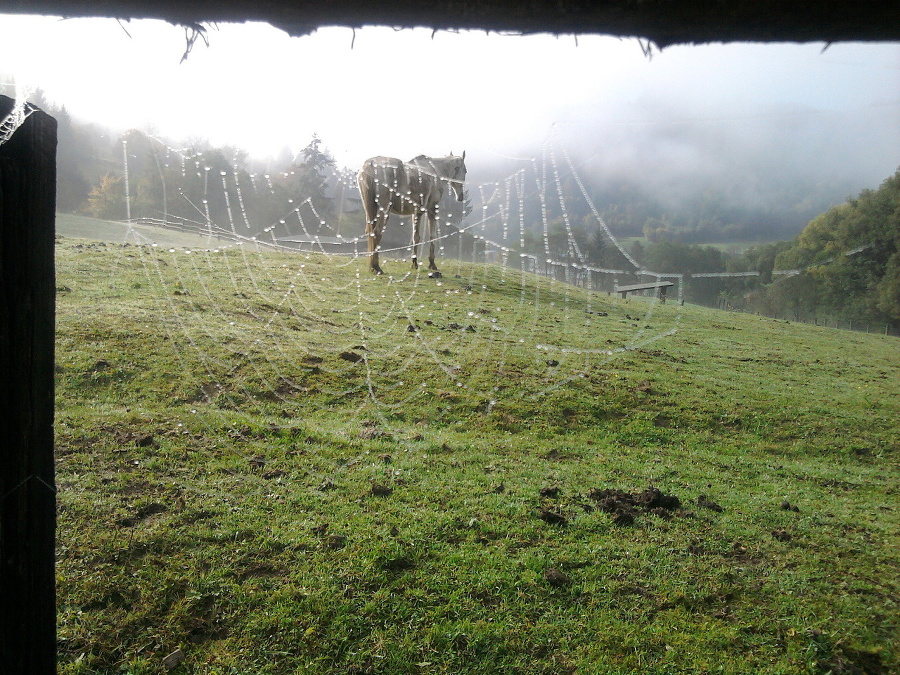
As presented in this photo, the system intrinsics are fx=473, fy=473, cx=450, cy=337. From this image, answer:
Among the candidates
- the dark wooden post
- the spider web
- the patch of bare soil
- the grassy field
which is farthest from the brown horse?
the dark wooden post

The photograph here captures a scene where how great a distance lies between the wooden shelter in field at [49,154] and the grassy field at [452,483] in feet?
3.63

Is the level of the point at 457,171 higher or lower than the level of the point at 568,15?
higher

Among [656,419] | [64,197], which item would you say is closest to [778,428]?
[656,419]

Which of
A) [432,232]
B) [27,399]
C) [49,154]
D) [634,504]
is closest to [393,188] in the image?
[432,232]

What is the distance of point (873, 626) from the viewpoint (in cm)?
328

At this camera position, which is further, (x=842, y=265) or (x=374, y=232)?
(x=374, y=232)

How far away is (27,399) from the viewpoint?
205 centimetres

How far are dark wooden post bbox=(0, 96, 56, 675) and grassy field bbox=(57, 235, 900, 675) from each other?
38.2 inches

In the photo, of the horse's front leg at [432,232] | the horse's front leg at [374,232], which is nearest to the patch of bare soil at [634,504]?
the horse's front leg at [374,232]

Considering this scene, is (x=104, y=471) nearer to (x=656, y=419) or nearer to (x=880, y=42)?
(x=880, y=42)

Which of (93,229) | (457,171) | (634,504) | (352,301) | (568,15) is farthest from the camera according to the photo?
(93,229)

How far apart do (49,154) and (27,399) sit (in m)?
1.11

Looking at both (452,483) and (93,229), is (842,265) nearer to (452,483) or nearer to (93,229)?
(452,483)

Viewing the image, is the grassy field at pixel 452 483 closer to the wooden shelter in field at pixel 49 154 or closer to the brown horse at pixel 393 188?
the wooden shelter in field at pixel 49 154
